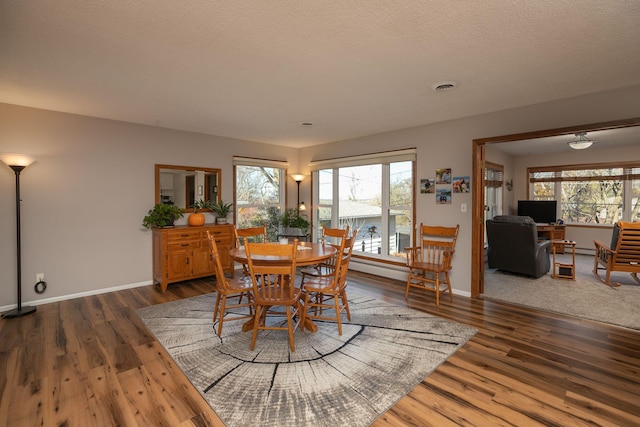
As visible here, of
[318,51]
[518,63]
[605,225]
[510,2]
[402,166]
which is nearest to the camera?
[510,2]

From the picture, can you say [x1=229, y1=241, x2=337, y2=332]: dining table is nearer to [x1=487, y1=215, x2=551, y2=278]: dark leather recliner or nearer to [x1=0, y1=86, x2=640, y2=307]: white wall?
[x1=0, y1=86, x2=640, y2=307]: white wall

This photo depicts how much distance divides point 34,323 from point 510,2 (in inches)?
195

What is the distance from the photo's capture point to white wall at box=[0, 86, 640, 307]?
3551mm

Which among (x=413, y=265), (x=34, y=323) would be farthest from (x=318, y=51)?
(x=34, y=323)

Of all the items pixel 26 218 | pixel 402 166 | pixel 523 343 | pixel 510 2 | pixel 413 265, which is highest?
pixel 510 2

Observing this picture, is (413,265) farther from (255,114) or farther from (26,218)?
(26,218)

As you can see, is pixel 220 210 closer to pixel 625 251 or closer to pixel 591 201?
pixel 625 251

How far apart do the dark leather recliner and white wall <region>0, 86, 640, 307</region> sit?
1.57m

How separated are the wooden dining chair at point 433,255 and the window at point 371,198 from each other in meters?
0.44

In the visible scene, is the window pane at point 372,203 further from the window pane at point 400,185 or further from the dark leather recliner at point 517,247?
the dark leather recliner at point 517,247

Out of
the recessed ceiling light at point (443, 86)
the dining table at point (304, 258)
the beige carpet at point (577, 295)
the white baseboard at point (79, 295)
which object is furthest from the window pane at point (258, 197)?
the beige carpet at point (577, 295)

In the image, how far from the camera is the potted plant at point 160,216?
4.39 metres

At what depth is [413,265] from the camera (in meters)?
3.98

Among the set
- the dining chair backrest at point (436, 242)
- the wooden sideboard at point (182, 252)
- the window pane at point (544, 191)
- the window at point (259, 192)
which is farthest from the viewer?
the window pane at point (544, 191)
